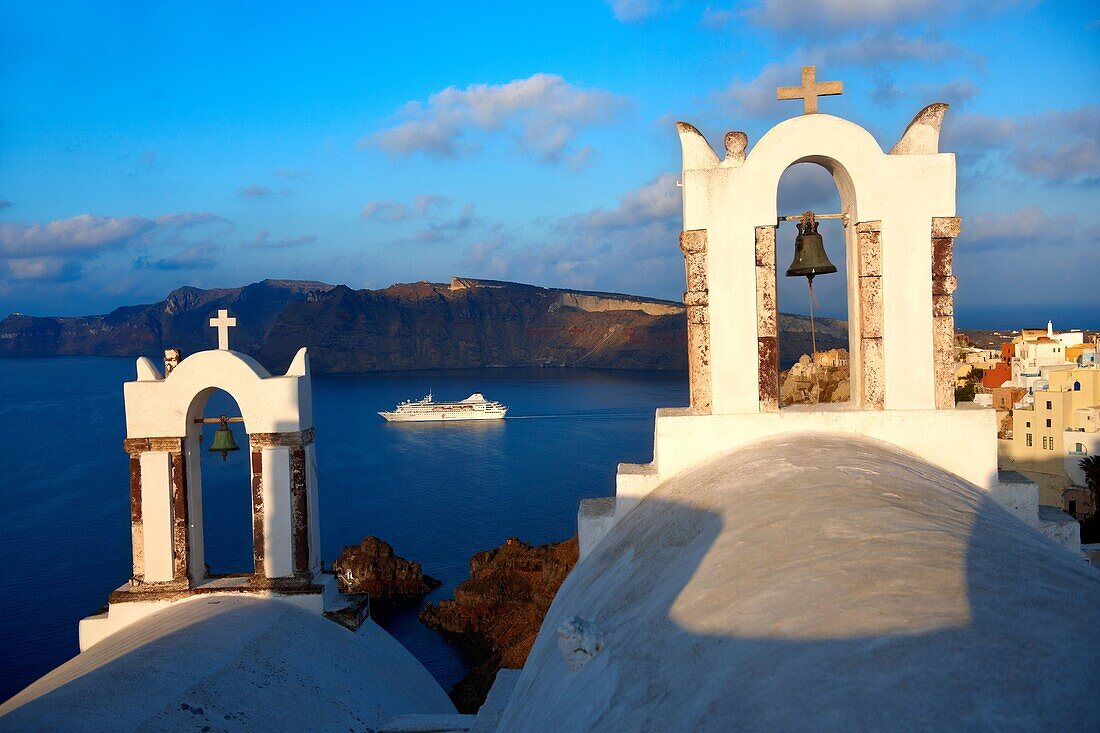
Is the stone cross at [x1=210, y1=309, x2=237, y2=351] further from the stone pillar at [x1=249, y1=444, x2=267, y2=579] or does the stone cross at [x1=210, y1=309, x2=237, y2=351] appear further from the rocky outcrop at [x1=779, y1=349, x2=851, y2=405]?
the rocky outcrop at [x1=779, y1=349, x2=851, y2=405]

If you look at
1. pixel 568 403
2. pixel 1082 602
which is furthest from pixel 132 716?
pixel 568 403

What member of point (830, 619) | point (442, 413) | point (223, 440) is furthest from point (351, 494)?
point (830, 619)

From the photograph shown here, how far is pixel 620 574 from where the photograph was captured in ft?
12.6

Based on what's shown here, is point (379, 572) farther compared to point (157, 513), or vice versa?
point (379, 572)

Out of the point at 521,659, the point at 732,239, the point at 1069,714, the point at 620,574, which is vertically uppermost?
the point at 732,239

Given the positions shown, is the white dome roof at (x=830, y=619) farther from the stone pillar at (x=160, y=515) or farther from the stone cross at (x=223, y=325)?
the stone cross at (x=223, y=325)

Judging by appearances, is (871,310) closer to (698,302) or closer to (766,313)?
(766,313)

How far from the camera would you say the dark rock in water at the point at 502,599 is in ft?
68.4

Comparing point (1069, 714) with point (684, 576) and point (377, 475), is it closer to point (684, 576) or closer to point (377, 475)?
point (684, 576)

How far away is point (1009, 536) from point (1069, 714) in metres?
1.52

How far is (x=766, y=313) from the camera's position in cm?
525

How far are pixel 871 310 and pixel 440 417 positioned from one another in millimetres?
61878

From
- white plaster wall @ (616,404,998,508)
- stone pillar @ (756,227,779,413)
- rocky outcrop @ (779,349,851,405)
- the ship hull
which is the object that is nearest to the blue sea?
the ship hull

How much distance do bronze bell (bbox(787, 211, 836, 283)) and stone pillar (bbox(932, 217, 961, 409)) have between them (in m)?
0.69
